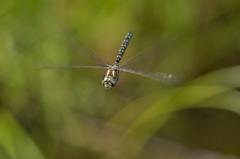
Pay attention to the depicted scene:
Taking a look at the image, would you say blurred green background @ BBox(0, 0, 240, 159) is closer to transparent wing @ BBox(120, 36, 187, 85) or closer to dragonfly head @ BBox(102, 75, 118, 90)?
transparent wing @ BBox(120, 36, 187, 85)

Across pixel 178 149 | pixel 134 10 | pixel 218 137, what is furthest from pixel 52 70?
pixel 218 137

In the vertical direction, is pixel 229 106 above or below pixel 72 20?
below

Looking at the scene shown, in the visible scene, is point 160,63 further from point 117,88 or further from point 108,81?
point 108,81

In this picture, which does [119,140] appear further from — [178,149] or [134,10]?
[134,10]

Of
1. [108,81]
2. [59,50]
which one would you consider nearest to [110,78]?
[108,81]

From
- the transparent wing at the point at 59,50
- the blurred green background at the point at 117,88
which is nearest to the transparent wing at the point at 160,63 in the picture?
the blurred green background at the point at 117,88

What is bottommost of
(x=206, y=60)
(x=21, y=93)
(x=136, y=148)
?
(x=136, y=148)

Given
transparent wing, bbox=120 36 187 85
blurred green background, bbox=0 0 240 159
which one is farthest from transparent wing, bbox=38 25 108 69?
transparent wing, bbox=120 36 187 85
